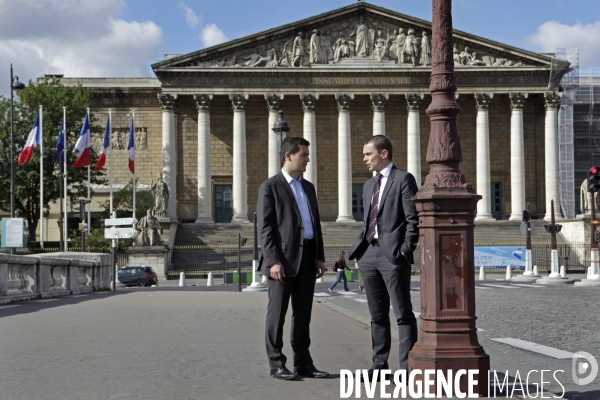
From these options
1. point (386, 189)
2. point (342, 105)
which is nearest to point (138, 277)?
point (342, 105)

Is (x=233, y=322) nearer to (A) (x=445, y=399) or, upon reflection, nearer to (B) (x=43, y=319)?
(B) (x=43, y=319)

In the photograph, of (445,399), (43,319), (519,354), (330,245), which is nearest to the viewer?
(445,399)

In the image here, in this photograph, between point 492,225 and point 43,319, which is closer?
point 43,319

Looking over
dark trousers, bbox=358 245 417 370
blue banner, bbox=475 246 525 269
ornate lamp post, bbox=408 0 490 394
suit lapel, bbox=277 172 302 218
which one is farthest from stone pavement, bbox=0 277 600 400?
blue banner, bbox=475 246 525 269

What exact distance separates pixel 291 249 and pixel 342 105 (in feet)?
172

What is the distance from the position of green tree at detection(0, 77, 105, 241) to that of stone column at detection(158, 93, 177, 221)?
458cm

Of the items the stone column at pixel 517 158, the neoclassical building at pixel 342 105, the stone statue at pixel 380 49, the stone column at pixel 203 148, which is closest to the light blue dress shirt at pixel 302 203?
the neoclassical building at pixel 342 105

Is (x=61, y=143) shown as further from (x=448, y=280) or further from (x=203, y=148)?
(x=448, y=280)

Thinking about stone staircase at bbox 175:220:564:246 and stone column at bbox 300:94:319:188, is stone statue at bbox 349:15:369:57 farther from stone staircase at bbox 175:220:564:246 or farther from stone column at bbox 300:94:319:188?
stone staircase at bbox 175:220:564:246

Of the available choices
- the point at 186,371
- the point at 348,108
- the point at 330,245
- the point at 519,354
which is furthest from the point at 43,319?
the point at 348,108

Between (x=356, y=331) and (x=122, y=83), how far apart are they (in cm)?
5576

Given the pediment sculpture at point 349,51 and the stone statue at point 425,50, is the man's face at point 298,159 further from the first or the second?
the stone statue at point 425,50

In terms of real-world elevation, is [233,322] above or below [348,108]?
below

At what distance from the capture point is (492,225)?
59156mm
